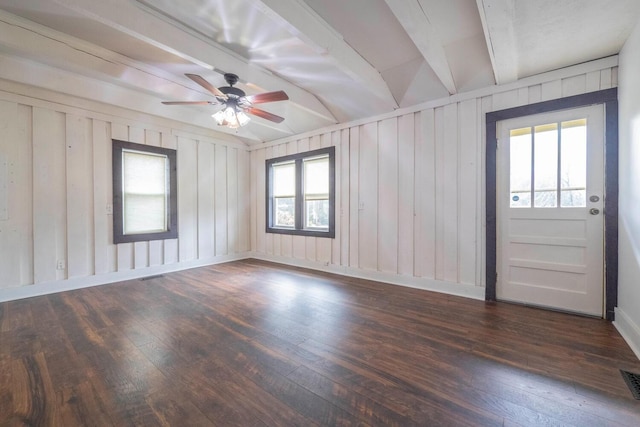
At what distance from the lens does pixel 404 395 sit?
158 cm

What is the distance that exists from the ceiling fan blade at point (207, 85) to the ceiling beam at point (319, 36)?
0.99 metres

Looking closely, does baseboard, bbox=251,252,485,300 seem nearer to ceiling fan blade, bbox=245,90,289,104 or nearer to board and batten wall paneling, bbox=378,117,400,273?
board and batten wall paneling, bbox=378,117,400,273

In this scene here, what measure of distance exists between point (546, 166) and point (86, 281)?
20.5 feet

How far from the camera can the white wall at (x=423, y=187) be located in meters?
3.18

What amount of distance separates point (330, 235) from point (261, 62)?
9.40ft

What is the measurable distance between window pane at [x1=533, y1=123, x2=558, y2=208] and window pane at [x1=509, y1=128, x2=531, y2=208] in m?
0.06

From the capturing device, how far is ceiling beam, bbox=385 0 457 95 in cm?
201

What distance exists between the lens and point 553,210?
2.85 meters

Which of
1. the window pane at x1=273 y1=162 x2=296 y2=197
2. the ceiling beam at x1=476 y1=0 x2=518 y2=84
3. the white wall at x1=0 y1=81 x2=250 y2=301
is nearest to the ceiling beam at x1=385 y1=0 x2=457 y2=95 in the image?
the ceiling beam at x1=476 y1=0 x2=518 y2=84

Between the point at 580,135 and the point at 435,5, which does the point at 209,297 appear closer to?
the point at 435,5

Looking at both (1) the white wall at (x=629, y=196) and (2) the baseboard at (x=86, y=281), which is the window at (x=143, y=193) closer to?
(2) the baseboard at (x=86, y=281)

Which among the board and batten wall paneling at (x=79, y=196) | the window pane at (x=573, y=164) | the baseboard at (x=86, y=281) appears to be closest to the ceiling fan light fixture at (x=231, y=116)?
the board and batten wall paneling at (x=79, y=196)

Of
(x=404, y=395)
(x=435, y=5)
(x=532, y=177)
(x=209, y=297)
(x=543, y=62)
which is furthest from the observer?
(x=209, y=297)

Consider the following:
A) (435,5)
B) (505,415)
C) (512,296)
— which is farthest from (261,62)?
(512,296)
